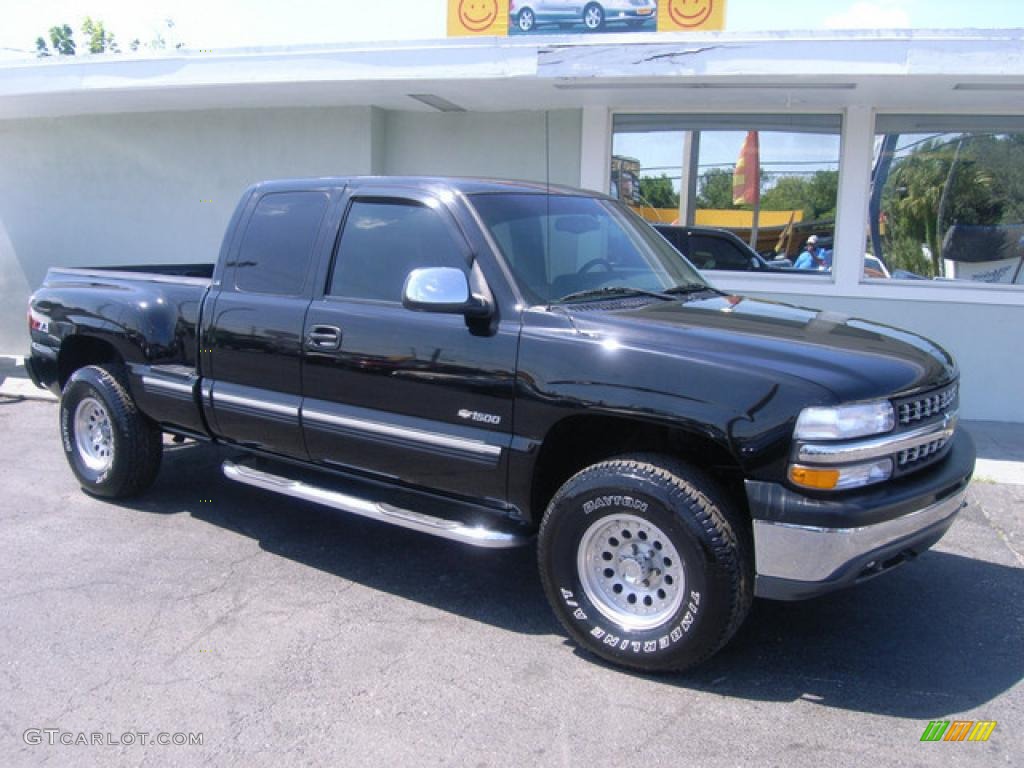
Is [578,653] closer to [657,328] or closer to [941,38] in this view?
[657,328]

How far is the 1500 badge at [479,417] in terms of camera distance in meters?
3.89

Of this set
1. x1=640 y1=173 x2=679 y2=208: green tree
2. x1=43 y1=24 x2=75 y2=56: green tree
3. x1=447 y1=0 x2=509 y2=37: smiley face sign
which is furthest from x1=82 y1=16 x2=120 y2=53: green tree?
x1=640 y1=173 x2=679 y2=208: green tree

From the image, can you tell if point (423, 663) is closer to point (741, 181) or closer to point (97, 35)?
point (741, 181)

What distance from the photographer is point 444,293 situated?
3.85 m

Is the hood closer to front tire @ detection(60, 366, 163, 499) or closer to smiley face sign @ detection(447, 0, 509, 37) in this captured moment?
front tire @ detection(60, 366, 163, 499)

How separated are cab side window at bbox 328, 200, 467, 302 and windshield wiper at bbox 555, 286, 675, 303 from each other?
56cm

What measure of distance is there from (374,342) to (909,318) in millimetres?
6115

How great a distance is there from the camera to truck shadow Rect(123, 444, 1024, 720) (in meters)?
3.57

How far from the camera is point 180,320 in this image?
514 centimetres

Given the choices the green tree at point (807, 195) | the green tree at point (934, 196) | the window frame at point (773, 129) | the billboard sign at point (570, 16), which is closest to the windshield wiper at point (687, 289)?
the window frame at point (773, 129)

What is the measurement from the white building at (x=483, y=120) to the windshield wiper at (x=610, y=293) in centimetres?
321

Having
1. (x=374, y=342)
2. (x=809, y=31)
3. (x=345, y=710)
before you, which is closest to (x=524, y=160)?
(x=809, y=31)
